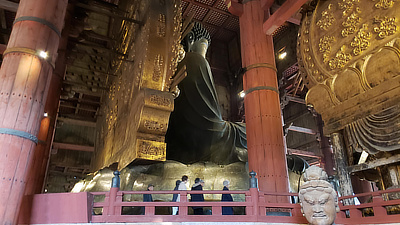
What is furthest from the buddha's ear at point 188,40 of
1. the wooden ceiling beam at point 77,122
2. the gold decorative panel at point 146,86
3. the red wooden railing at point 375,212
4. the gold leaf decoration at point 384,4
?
the red wooden railing at point 375,212

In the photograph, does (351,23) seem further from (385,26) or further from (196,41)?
(196,41)

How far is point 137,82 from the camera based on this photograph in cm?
552

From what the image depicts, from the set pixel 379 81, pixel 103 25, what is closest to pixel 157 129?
pixel 379 81

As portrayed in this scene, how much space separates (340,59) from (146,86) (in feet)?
9.20

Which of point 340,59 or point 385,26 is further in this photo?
point 340,59

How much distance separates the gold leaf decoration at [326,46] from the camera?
4242 mm

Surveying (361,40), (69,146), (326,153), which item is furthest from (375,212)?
(69,146)

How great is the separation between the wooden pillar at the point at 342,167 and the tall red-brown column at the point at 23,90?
134 inches

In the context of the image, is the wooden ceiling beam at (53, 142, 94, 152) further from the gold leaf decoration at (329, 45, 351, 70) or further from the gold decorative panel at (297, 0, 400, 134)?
the gold leaf decoration at (329, 45, 351, 70)

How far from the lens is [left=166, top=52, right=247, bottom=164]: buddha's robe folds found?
21.1ft

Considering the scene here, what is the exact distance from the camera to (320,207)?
2773mm

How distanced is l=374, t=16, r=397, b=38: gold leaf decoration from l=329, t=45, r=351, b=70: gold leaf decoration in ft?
1.39

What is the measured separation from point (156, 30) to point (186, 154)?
94.9 inches

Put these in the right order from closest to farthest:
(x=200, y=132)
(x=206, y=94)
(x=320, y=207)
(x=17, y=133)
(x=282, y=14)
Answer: (x=320, y=207)
(x=17, y=133)
(x=282, y=14)
(x=200, y=132)
(x=206, y=94)
